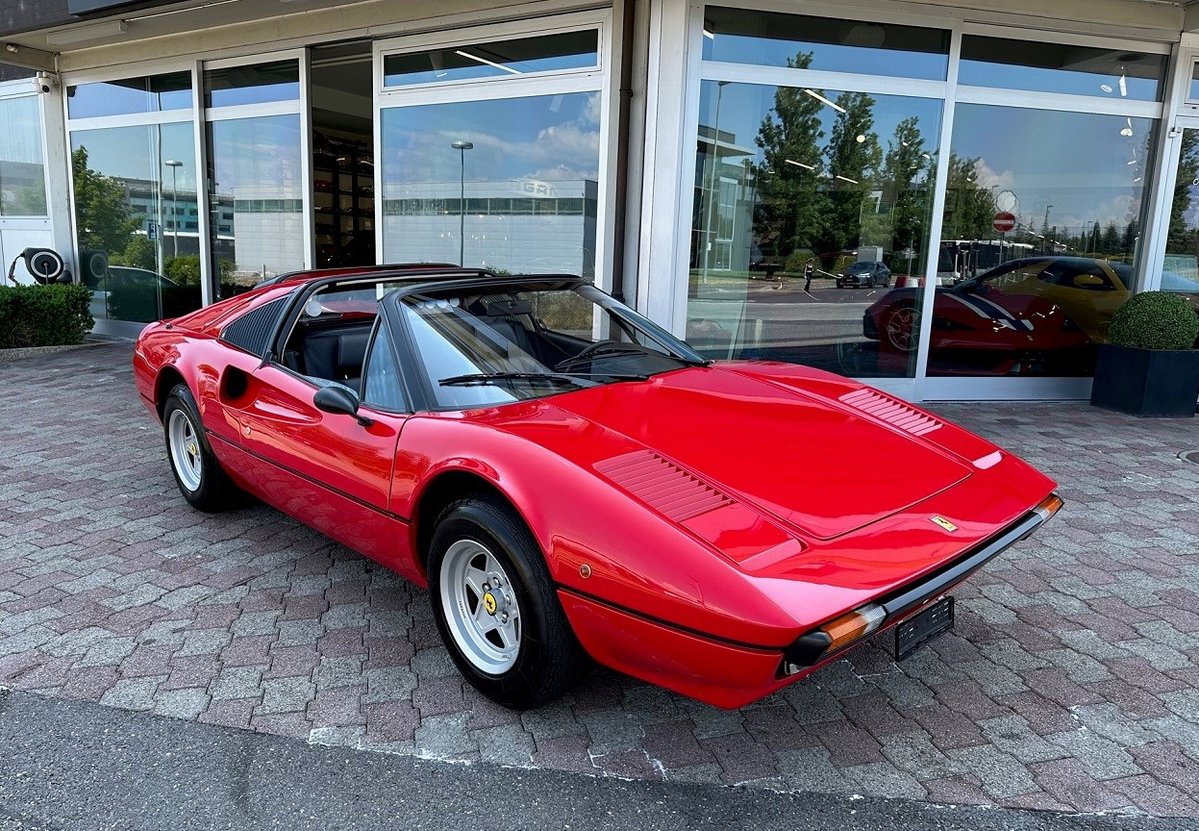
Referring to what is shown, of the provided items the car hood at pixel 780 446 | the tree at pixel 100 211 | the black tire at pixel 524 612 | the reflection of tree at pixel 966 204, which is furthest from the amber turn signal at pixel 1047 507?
the tree at pixel 100 211

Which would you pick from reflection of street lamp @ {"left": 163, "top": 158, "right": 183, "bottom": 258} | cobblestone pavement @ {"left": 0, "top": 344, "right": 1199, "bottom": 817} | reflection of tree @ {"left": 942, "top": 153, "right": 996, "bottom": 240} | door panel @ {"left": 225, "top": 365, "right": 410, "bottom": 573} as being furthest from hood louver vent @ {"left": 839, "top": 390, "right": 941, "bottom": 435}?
reflection of street lamp @ {"left": 163, "top": 158, "right": 183, "bottom": 258}

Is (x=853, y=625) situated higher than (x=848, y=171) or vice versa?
(x=848, y=171)

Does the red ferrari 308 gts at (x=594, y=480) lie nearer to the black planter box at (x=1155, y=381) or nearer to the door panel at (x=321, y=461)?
the door panel at (x=321, y=461)

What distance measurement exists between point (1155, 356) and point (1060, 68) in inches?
105

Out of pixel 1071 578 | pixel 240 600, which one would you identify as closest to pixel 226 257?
pixel 240 600

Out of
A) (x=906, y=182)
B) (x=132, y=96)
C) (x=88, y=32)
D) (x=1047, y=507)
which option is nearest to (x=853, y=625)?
(x=1047, y=507)

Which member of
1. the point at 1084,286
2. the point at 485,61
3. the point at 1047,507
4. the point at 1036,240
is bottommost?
the point at 1047,507

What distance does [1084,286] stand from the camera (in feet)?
25.4

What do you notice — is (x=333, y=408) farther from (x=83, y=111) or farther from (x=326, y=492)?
(x=83, y=111)

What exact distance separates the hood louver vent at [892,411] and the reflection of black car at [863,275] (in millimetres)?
4132

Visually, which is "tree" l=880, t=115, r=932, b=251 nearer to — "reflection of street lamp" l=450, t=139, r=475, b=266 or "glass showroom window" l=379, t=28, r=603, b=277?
"glass showroom window" l=379, t=28, r=603, b=277

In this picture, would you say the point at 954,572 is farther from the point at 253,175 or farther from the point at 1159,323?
the point at 253,175

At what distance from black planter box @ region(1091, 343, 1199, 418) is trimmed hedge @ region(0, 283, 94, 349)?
1114cm

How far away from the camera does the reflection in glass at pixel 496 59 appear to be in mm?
6793
